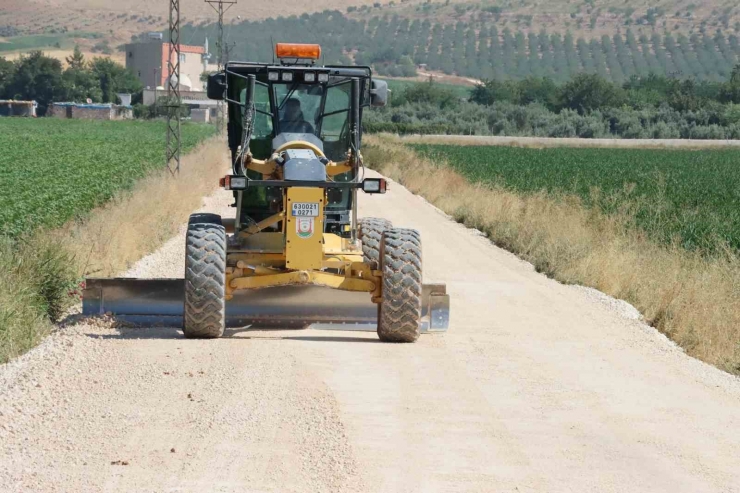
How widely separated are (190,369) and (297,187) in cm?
227

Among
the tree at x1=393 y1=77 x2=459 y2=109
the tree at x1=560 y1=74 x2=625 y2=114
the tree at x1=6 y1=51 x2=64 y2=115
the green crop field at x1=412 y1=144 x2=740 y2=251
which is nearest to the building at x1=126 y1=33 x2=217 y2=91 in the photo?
the tree at x1=6 y1=51 x2=64 y2=115

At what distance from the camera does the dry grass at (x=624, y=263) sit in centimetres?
1408

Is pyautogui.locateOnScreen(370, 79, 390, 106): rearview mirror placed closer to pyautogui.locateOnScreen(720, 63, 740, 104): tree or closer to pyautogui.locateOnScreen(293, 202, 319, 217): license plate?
pyautogui.locateOnScreen(293, 202, 319, 217): license plate

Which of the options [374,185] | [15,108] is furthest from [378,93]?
[15,108]

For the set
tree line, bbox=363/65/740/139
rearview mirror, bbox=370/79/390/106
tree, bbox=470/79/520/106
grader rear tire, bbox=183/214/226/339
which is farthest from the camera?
tree, bbox=470/79/520/106

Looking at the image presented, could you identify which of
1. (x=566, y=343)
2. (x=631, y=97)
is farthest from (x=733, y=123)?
(x=566, y=343)

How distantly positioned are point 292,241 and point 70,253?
4.85 meters

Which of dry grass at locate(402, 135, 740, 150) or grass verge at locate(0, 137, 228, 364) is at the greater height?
grass verge at locate(0, 137, 228, 364)

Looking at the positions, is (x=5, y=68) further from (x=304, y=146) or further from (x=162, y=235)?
(x=304, y=146)

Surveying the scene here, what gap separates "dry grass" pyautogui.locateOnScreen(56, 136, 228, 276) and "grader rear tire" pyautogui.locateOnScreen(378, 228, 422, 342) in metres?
4.74

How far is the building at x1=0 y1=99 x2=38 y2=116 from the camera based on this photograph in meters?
125

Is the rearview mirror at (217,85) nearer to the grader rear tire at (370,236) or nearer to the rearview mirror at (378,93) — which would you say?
the rearview mirror at (378,93)

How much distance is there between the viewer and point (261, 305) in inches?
505

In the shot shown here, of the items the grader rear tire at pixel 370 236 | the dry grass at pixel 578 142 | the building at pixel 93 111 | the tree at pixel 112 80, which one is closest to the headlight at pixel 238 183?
the grader rear tire at pixel 370 236
